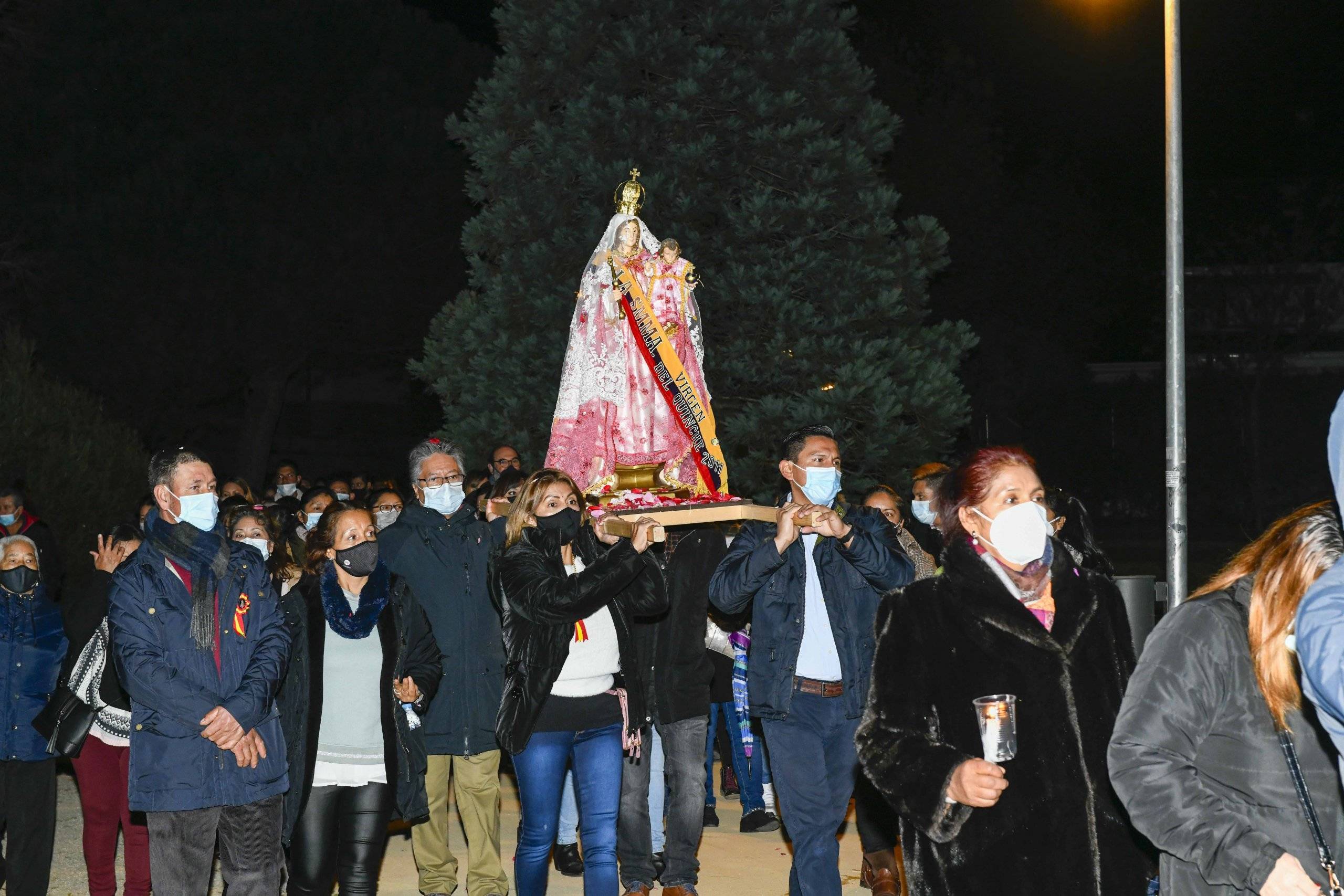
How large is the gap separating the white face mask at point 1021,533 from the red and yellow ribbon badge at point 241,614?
302cm

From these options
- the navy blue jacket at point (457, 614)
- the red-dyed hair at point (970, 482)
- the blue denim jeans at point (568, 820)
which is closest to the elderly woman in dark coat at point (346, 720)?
the navy blue jacket at point (457, 614)

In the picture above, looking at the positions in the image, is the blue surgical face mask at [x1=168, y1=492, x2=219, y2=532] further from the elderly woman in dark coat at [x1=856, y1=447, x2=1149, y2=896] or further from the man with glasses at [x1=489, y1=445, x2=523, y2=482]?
the man with glasses at [x1=489, y1=445, x2=523, y2=482]

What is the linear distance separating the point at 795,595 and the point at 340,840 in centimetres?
224

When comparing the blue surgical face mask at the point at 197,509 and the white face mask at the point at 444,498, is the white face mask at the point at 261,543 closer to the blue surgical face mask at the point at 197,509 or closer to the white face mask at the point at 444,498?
the white face mask at the point at 444,498

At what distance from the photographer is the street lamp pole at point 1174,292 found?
11.3 m

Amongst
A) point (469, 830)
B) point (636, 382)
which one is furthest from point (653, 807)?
point (636, 382)

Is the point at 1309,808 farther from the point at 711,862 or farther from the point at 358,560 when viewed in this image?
the point at 711,862

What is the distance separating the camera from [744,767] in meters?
9.32

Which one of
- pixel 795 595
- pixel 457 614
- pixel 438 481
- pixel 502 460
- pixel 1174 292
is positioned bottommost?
pixel 457 614

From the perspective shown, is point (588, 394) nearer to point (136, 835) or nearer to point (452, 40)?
point (136, 835)

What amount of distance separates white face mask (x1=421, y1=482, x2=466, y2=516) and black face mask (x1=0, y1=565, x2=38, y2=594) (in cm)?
193

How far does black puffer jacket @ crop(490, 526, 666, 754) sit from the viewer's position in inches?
235

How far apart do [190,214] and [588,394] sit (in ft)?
69.7

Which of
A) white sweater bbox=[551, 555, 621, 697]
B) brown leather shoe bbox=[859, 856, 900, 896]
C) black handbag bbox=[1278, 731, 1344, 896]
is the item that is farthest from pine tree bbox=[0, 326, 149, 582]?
black handbag bbox=[1278, 731, 1344, 896]
